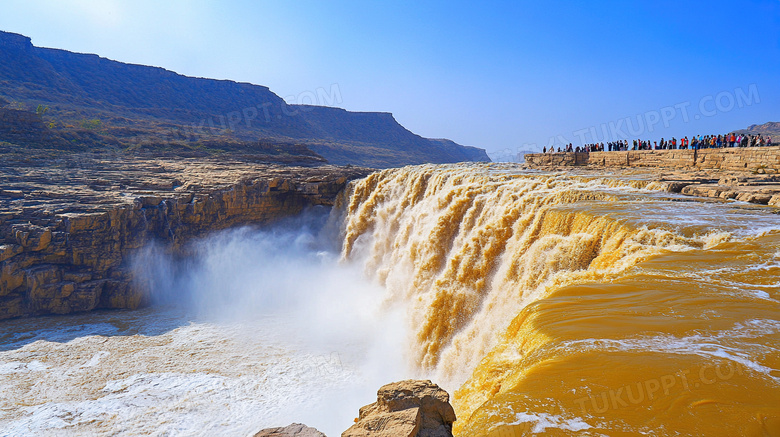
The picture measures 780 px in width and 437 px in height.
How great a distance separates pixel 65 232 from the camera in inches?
664

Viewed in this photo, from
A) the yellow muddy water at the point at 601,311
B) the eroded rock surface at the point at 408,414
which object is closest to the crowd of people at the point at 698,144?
the yellow muddy water at the point at 601,311

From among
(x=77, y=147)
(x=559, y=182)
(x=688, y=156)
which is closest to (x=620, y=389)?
(x=559, y=182)

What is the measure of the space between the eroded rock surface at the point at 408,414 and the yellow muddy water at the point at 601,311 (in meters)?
0.27

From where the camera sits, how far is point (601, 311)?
4766mm

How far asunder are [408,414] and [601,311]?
2.83 m

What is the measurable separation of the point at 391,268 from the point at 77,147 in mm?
23582

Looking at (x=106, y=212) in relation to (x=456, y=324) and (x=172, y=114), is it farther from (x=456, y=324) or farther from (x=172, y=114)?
(x=172, y=114)

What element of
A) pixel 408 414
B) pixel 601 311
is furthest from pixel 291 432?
pixel 601 311

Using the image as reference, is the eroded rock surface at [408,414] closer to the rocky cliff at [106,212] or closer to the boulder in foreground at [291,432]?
the boulder in foreground at [291,432]

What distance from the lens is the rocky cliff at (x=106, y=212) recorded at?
16297mm

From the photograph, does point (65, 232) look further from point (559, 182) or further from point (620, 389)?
point (620, 389)

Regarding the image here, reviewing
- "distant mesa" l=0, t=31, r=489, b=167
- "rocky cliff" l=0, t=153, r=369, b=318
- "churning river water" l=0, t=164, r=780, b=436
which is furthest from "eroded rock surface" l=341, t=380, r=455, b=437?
"distant mesa" l=0, t=31, r=489, b=167

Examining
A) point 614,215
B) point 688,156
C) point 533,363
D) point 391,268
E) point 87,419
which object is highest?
point 688,156

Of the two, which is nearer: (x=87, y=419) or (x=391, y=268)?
(x=87, y=419)
